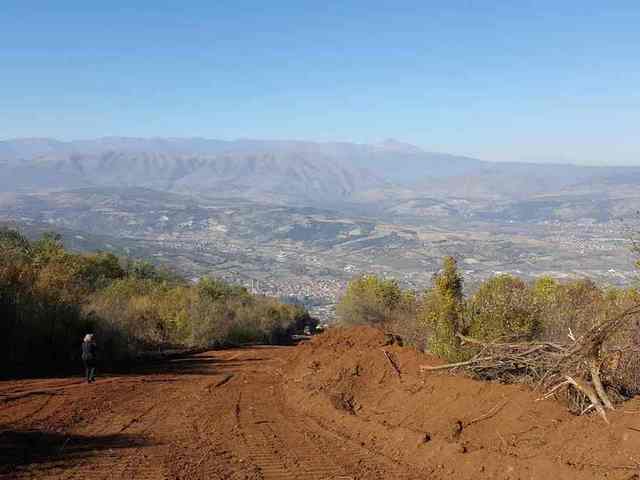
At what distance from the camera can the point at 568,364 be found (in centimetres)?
991

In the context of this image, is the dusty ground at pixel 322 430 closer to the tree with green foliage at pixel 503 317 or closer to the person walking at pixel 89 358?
the person walking at pixel 89 358

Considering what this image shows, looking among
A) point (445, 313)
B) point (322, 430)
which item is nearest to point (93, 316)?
point (445, 313)

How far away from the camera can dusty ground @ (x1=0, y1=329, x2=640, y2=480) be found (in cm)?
848

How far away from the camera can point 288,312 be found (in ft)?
158

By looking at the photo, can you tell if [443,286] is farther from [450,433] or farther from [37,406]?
[37,406]

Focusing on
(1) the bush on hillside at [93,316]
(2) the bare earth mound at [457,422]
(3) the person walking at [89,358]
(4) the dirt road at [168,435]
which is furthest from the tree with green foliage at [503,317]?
(1) the bush on hillside at [93,316]

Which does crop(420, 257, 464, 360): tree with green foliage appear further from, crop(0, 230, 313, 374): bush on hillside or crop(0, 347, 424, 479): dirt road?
crop(0, 230, 313, 374): bush on hillside

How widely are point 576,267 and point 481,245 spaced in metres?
47.5

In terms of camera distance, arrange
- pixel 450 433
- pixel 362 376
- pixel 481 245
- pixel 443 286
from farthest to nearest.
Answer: pixel 481 245
pixel 443 286
pixel 362 376
pixel 450 433

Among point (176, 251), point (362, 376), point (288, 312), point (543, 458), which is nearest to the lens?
point (543, 458)

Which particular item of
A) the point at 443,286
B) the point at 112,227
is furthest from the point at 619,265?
the point at 112,227

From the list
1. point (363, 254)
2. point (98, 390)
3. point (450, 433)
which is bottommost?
point (363, 254)

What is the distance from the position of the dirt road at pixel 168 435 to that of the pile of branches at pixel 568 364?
2872mm

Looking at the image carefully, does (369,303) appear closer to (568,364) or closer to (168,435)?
(168,435)
